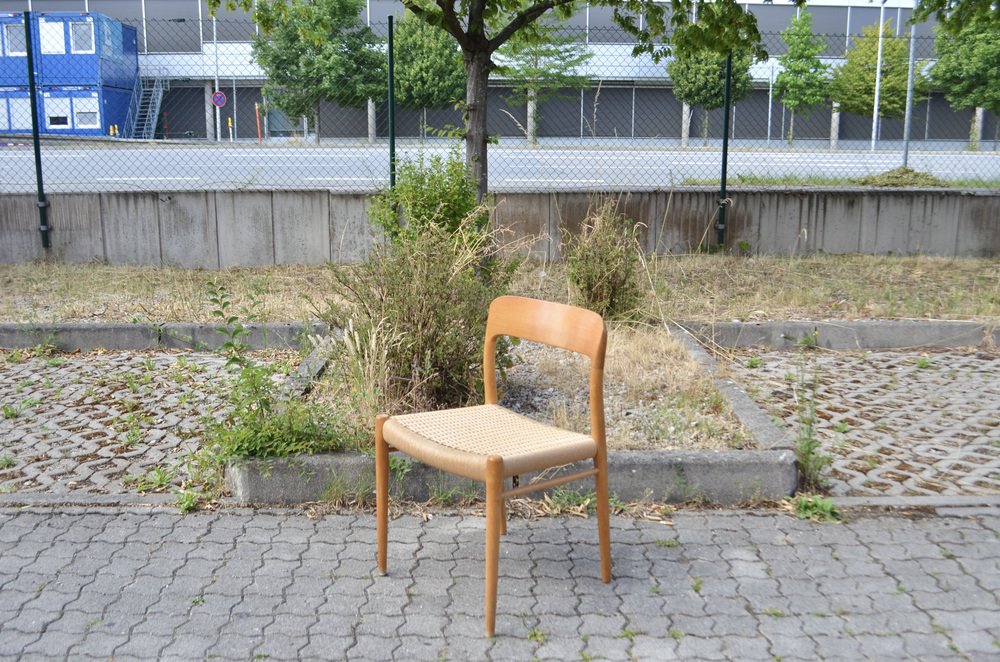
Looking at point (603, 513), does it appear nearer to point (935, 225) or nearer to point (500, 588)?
point (500, 588)

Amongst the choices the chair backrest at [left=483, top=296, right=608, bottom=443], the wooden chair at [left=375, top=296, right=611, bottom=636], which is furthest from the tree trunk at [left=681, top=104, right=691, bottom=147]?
the wooden chair at [left=375, top=296, right=611, bottom=636]

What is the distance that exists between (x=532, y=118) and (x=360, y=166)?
4295 mm

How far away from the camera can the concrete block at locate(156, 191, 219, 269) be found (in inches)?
375

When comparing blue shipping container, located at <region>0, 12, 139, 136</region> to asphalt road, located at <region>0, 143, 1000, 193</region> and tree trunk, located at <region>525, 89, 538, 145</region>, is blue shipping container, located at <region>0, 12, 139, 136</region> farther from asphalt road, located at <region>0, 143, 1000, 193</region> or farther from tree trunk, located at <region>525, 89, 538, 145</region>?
tree trunk, located at <region>525, 89, 538, 145</region>

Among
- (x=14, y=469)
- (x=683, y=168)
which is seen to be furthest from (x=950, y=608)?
(x=683, y=168)

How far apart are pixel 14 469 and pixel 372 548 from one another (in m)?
2.00

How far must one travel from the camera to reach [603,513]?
134 inches

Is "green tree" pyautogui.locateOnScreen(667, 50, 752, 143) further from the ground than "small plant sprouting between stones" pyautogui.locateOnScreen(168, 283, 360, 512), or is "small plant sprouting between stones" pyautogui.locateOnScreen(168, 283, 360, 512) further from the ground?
"green tree" pyautogui.locateOnScreen(667, 50, 752, 143)

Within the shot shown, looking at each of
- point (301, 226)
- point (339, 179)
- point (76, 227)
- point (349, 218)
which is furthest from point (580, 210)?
point (76, 227)

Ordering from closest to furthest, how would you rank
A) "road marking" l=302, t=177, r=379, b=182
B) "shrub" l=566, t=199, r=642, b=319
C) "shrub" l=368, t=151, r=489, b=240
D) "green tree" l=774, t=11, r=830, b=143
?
"shrub" l=368, t=151, r=489, b=240 < "shrub" l=566, t=199, r=642, b=319 < "road marking" l=302, t=177, r=379, b=182 < "green tree" l=774, t=11, r=830, b=143

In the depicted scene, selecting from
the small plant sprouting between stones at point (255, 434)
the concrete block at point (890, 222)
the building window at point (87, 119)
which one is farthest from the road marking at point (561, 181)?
the small plant sprouting between stones at point (255, 434)

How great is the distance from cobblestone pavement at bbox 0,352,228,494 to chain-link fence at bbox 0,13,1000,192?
295 centimetres

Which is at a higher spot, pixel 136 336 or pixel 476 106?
pixel 476 106

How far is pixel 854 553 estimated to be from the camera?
368 centimetres
